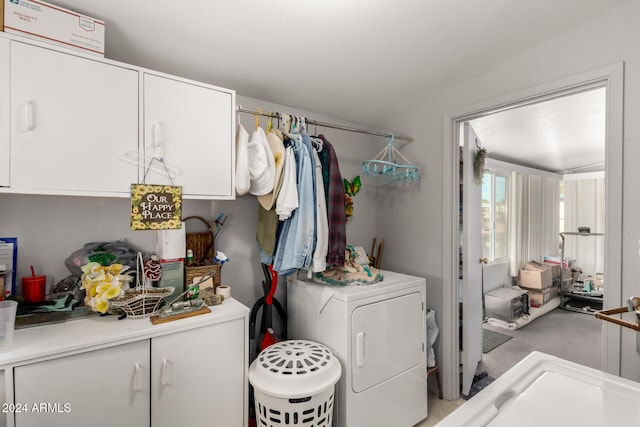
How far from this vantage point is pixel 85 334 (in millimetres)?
1283

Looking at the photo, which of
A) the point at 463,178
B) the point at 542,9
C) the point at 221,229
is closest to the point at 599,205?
the point at 463,178

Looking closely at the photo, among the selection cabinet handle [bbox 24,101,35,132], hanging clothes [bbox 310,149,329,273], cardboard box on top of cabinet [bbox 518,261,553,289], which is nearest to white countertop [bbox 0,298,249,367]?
hanging clothes [bbox 310,149,329,273]

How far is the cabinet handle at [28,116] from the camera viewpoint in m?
1.18

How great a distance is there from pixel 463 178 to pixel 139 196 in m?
2.18

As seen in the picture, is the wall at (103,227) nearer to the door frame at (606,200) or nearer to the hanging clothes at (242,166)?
the hanging clothes at (242,166)

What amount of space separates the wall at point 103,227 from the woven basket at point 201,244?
0.18 feet

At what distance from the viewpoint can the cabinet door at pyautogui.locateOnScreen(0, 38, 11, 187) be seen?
45.1 inches

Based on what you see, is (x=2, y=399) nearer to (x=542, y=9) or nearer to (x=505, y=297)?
(x=542, y=9)

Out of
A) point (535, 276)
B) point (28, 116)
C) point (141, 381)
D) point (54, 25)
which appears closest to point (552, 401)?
point (141, 381)

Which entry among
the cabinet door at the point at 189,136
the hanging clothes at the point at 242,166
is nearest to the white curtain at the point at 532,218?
the hanging clothes at the point at 242,166

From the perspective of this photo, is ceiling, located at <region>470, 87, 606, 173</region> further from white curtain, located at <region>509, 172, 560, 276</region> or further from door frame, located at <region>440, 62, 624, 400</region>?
white curtain, located at <region>509, 172, 560, 276</region>

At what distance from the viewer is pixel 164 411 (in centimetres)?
140

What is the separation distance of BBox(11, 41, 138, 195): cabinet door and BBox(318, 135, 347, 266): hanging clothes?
1073mm

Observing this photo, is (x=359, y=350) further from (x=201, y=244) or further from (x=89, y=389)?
(x=89, y=389)
